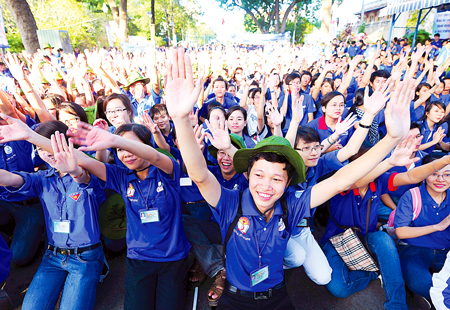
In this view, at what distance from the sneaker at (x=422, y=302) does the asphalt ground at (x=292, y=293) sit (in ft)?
0.17

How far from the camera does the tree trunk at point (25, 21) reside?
35.7ft

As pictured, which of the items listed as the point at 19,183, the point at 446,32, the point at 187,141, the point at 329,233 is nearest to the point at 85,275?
the point at 19,183

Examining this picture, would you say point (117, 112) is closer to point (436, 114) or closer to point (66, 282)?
point (66, 282)

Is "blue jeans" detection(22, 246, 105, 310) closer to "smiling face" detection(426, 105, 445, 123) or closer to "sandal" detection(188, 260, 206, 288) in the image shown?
"sandal" detection(188, 260, 206, 288)

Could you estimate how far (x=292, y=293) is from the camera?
104 inches

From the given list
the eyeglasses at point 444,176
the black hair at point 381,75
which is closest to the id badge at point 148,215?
the eyeglasses at point 444,176

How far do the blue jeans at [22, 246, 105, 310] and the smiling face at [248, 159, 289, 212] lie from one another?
169 cm

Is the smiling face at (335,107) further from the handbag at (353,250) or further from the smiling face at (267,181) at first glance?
the smiling face at (267,181)

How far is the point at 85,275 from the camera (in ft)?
7.43

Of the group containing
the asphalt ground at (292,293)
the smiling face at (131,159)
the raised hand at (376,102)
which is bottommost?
the asphalt ground at (292,293)

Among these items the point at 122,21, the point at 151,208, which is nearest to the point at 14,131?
the point at 151,208

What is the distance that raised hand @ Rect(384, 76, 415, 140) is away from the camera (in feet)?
5.08

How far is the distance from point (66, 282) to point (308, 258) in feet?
7.40

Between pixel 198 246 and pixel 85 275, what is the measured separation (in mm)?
1044
